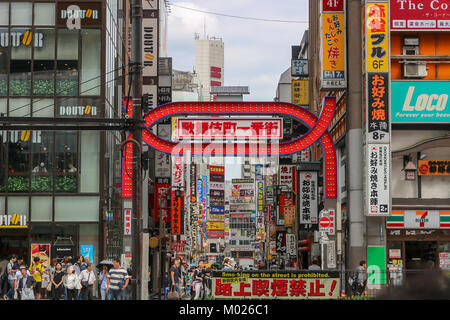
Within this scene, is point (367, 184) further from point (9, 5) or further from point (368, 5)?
point (9, 5)

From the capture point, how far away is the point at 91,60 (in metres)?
40.2

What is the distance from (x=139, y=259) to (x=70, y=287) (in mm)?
7755

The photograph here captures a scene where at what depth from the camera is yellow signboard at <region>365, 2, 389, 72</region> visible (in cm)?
3123

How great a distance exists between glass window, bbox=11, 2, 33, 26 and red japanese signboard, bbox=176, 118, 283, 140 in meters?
14.3

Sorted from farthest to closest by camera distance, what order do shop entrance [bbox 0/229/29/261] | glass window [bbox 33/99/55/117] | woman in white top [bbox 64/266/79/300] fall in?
glass window [bbox 33/99/55/117] < shop entrance [bbox 0/229/29/261] < woman in white top [bbox 64/266/79/300]

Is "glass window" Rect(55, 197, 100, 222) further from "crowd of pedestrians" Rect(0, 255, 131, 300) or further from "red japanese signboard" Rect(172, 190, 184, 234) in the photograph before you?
"red japanese signboard" Rect(172, 190, 184, 234)

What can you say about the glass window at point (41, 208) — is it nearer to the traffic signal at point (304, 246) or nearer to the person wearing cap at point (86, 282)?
the person wearing cap at point (86, 282)

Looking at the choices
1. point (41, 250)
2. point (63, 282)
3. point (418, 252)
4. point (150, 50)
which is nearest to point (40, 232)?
point (41, 250)

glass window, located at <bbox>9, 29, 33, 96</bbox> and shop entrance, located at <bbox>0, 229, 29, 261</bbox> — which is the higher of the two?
glass window, located at <bbox>9, 29, 33, 96</bbox>

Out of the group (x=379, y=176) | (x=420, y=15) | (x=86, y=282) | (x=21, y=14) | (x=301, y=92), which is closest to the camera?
(x=86, y=282)

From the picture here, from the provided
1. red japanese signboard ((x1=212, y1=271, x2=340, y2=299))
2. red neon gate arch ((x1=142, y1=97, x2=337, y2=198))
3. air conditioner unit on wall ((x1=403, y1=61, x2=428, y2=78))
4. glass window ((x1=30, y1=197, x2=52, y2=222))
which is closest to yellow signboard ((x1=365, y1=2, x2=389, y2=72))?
air conditioner unit on wall ((x1=403, y1=61, x2=428, y2=78))

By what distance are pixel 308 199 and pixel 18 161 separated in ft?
59.5

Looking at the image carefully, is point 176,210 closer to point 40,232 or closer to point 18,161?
point 40,232
